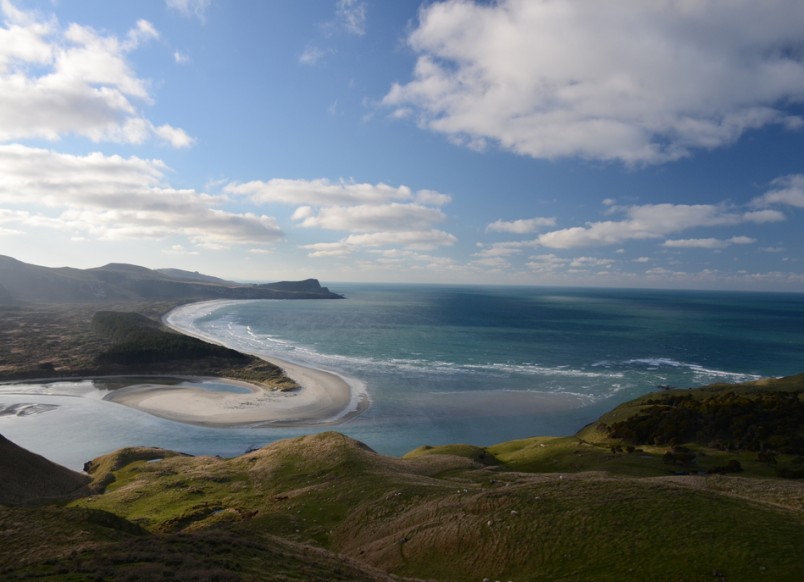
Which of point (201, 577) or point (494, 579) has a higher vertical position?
point (201, 577)

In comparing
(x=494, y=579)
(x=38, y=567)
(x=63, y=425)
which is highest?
(x=38, y=567)

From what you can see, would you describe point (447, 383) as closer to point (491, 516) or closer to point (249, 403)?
point (249, 403)

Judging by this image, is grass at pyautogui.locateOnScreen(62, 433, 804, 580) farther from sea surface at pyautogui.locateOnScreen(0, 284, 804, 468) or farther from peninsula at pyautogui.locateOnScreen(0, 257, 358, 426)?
peninsula at pyautogui.locateOnScreen(0, 257, 358, 426)

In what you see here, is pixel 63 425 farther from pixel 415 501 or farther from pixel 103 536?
pixel 415 501

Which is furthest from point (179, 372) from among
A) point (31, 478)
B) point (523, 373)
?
point (523, 373)

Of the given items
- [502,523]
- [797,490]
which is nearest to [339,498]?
[502,523]

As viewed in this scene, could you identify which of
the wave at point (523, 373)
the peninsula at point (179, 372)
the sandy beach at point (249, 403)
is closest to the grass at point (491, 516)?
the sandy beach at point (249, 403)
